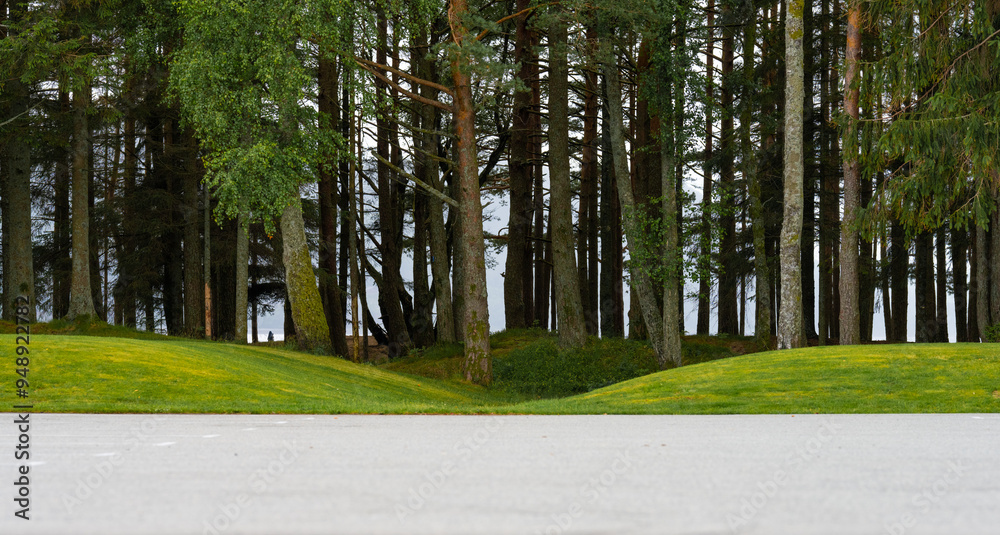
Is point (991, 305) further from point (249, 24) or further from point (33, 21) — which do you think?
point (33, 21)

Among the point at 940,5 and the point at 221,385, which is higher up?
the point at 940,5

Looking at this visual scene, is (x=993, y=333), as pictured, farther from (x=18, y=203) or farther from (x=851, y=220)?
(x=18, y=203)

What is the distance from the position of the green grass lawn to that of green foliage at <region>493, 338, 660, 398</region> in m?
5.38

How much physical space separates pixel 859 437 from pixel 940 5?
49.5 ft

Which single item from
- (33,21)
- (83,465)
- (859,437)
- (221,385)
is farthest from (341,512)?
(33,21)

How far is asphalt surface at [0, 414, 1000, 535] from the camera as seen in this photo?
13.1 feet

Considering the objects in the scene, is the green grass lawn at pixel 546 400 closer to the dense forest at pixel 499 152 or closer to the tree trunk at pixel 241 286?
the dense forest at pixel 499 152

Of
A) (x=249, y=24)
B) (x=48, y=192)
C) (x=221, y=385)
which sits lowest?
(x=221, y=385)

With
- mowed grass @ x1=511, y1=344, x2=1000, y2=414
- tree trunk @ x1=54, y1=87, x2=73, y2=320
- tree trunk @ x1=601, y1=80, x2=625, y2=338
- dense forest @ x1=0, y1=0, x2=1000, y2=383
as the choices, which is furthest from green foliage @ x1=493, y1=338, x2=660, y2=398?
tree trunk @ x1=54, y1=87, x2=73, y2=320

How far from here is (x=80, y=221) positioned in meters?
24.0

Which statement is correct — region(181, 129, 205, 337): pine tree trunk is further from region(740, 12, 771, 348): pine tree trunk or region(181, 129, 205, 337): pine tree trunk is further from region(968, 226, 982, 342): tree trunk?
region(968, 226, 982, 342): tree trunk

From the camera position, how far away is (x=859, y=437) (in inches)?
299

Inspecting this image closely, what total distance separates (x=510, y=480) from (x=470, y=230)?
631 inches

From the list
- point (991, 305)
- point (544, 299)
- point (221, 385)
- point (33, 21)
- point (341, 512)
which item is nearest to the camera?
point (341, 512)
